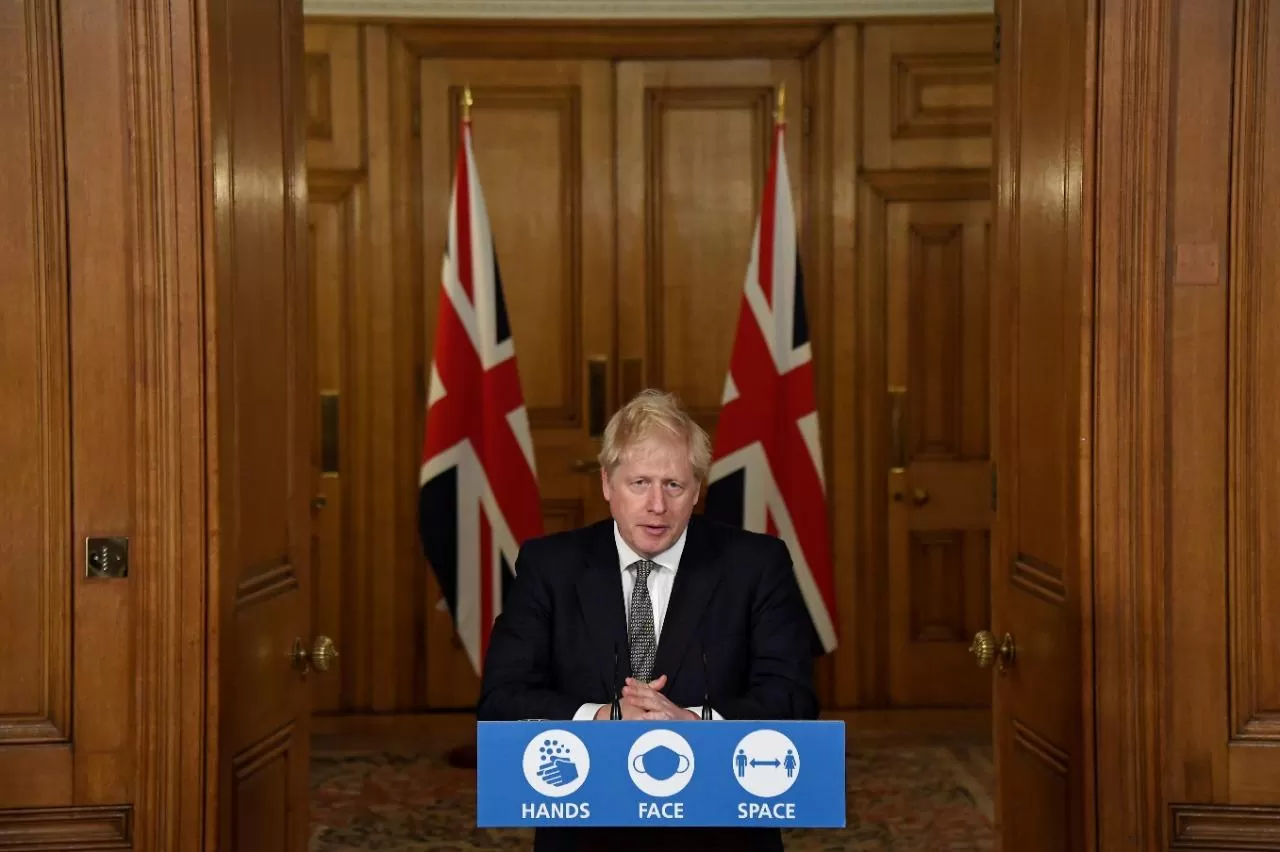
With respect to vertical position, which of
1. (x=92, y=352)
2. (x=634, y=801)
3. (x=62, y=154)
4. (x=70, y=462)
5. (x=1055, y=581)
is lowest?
(x=634, y=801)

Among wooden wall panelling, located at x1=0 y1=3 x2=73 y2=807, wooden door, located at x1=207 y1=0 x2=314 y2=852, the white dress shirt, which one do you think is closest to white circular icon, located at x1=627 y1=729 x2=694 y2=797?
the white dress shirt

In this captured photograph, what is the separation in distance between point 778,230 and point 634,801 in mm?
3490

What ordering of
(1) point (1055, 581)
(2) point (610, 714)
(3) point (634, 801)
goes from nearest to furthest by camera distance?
(3) point (634, 801) < (2) point (610, 714) < (1) point (1055, 581)

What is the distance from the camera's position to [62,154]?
101 inches

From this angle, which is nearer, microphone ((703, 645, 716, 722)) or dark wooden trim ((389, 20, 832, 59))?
microphone ((703, 645, 716, 722))

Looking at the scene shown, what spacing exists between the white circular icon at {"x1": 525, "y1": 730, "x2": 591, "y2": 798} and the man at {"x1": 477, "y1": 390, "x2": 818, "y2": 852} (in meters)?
0.53

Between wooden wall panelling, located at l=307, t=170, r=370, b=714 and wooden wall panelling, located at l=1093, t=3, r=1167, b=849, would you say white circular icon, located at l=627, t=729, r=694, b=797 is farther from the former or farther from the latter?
wooden wall panelling, located at l=307, t=170, r=370, b=714

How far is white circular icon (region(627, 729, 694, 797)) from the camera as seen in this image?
6.48ft

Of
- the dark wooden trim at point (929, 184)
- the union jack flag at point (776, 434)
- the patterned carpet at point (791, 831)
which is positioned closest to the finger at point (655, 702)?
Result: the patterned carpet at point (791, 831)

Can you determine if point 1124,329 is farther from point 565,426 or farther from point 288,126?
point 565,426

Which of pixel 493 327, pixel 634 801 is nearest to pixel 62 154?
pixel 634 801

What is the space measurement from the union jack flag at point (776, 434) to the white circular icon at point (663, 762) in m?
3.04

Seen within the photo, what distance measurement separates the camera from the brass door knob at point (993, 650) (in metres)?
3.01

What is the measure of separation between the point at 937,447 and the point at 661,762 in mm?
4131
